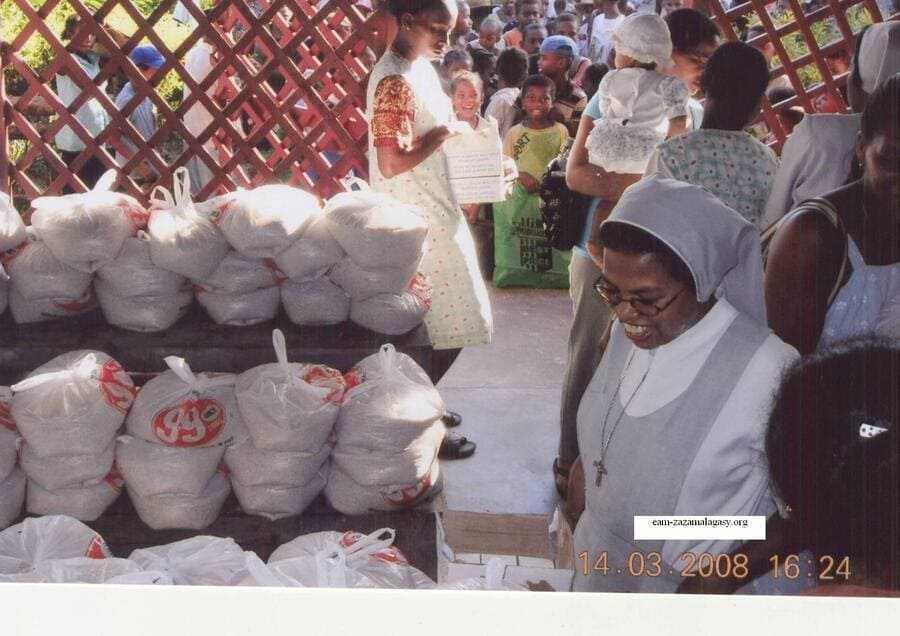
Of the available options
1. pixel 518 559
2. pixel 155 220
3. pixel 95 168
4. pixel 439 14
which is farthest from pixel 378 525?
pixel 95 168

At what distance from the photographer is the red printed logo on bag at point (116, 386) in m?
1.76

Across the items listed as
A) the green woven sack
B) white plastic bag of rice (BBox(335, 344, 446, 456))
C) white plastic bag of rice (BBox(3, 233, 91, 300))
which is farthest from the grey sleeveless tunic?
the green woven sack

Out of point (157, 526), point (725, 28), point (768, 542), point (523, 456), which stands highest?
point (725, 28)

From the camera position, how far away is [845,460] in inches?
37.6

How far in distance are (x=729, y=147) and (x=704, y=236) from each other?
755mm

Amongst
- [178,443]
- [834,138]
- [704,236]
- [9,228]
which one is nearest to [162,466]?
[178,443]

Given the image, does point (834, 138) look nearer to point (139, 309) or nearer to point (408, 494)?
point (408, 494)

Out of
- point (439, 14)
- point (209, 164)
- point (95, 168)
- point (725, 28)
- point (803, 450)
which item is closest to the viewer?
point (803, 450)

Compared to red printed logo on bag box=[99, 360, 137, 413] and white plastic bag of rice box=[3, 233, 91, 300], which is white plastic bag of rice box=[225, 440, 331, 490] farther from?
white plastic bag of rice box=[3, 233, 91, 300]

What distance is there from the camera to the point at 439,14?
2.17m

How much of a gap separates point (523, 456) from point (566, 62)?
272 cm

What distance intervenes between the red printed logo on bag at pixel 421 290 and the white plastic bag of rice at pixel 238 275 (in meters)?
0.33

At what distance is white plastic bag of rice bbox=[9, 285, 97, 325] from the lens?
6.26ft

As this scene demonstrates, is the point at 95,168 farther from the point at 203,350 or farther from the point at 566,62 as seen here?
the point at 566,62
